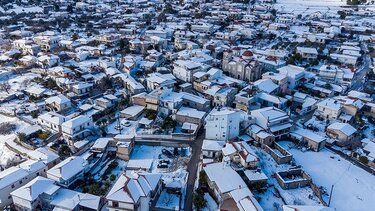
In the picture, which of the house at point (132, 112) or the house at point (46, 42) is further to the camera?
the house at point (46, 42)

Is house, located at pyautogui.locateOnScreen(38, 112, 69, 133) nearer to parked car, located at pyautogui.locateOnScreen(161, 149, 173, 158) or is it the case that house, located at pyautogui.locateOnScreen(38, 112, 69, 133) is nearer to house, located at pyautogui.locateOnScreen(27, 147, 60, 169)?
→ house, located at pyautogui.locateOnScreen(27, 147, 60, 169)

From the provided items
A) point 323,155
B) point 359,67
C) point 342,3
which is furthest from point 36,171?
point 342,3

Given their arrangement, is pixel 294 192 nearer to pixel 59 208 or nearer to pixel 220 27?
pixel 59 208

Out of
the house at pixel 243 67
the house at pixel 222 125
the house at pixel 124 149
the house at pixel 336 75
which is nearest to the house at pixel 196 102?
the house at pixel 222 125

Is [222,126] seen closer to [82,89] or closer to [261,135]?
[261,135]

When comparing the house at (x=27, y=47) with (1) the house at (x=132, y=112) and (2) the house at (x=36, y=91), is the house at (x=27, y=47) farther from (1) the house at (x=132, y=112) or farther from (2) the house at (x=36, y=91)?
(1) the house at (x=132, y=112)

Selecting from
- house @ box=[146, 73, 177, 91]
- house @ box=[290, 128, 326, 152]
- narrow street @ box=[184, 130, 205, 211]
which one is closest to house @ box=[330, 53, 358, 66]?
house @ box=[290, 128, 326, 152]
